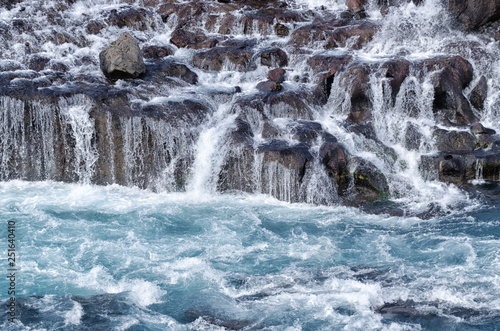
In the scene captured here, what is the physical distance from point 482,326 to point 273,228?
5340mm

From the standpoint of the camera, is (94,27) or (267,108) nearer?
(267,108)

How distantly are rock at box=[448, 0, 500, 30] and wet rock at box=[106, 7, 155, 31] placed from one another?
12.0 meters

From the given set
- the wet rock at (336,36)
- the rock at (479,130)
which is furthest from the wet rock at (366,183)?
the wet rock at (336,36)

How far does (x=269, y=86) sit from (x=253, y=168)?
3.98 metres

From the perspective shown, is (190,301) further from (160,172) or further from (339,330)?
(160,172)

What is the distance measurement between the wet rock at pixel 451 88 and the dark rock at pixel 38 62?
1263cm

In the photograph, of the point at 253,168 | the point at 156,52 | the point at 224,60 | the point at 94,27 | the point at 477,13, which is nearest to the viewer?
the point at 253,168

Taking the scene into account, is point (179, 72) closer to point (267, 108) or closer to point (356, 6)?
point (267, 108)

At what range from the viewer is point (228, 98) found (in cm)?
1720

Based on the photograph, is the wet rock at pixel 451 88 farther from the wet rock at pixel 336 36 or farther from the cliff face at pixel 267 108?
the wet rock at pixel 336 36

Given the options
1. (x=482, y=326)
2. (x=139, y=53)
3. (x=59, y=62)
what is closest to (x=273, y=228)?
(x=482, y=326)

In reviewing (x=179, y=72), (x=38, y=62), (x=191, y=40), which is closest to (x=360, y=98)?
(x=179, y=72)

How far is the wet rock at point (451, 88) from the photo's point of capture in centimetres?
1628

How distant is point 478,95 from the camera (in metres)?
16.9
